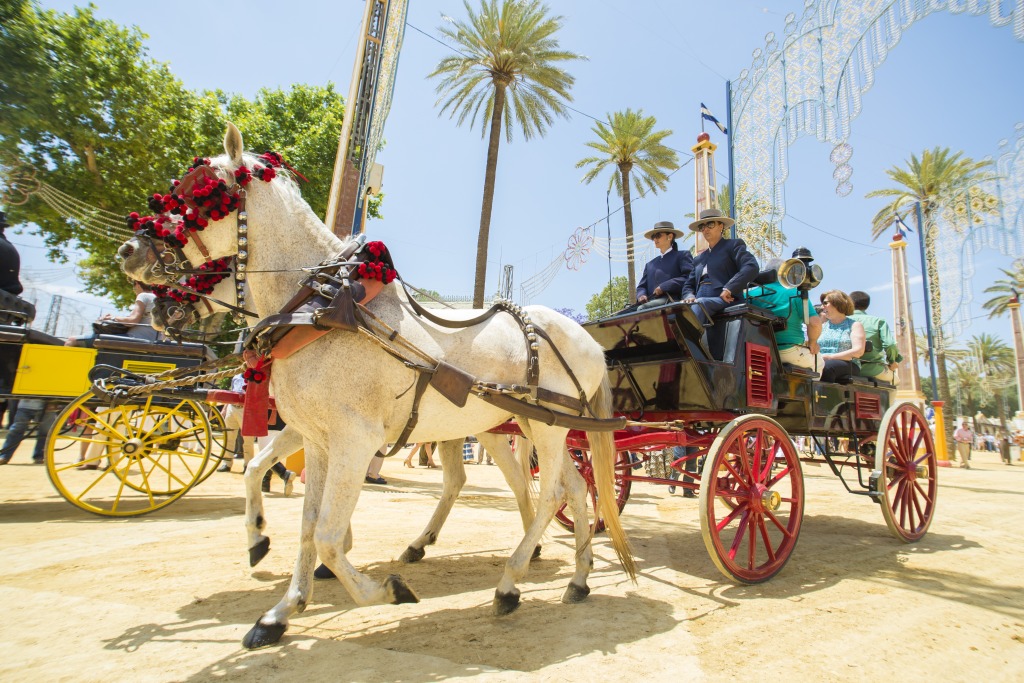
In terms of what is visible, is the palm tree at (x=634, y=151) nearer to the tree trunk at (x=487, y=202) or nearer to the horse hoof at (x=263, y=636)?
the tree trunk at (x=487, y=202)

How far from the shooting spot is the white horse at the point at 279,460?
3039mm

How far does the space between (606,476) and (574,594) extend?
0.80 meters

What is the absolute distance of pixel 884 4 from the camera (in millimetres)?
9102

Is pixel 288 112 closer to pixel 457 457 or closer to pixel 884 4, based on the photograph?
pixel 884 4

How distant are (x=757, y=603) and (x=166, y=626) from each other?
341 cm

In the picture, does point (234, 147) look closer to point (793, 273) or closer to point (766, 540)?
point (793, 273)

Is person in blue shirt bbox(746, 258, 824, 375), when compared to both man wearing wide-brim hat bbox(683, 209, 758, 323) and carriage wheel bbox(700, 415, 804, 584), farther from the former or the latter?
carriage wheel bbox(700, 415, 804, 584)

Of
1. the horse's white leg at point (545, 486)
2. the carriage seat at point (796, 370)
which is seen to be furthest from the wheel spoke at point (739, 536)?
the carriage seat at point (796, 370)

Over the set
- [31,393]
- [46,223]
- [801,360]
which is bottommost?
[31,393]

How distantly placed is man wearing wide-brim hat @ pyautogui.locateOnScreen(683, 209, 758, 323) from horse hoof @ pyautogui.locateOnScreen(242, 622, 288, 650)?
139 inches

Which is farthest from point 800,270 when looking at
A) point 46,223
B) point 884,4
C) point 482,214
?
point 46,223

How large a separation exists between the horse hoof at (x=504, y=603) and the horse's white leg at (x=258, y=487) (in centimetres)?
160

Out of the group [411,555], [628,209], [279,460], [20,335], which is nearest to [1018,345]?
[628,209]

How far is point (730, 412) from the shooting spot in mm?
4367
